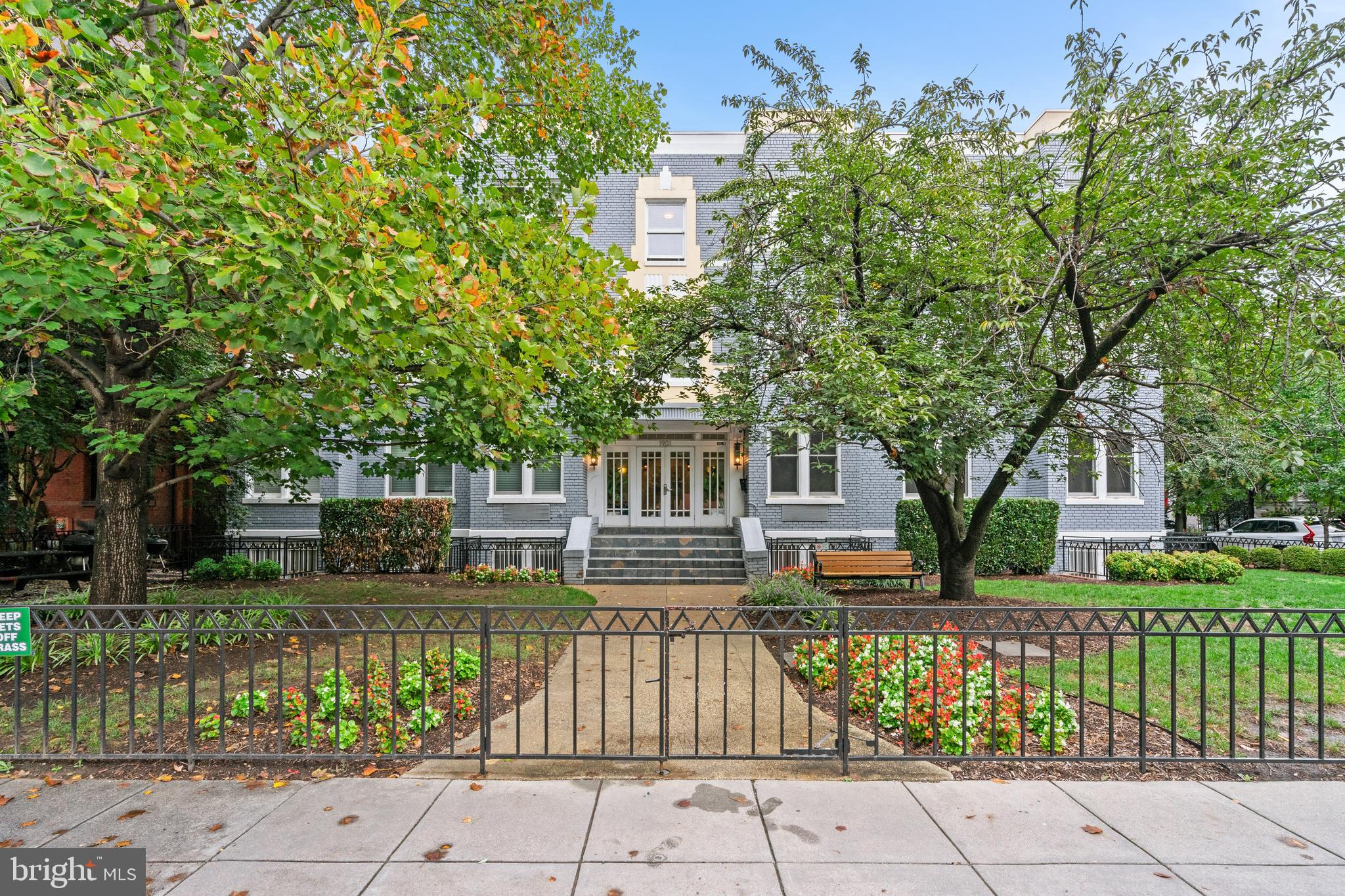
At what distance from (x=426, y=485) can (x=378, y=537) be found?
196 cm

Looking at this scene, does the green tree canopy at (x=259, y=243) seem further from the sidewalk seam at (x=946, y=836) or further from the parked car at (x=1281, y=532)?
the parked car at (x=1281, y=532)

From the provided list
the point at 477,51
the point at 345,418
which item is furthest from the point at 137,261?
the point at 477,51

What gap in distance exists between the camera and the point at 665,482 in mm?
16562

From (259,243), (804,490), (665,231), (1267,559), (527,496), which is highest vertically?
(665,231)

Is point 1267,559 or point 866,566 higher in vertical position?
point 866,566

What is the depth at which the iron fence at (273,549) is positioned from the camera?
48.9ft

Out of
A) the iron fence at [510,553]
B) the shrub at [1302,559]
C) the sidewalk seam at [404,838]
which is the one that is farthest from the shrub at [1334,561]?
the sidewalk seam at [404,838]

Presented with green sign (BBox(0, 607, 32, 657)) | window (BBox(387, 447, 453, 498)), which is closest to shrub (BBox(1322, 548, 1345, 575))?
window (BBox(387, 447, 453, 498))

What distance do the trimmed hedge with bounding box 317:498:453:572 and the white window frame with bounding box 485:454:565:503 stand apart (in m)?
1.59

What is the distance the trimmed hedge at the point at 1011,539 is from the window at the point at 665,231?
889 cm

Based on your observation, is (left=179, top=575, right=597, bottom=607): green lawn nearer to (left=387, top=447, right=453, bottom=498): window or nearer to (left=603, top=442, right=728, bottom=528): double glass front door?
(left=387, top=447, right=453, bottom=498): window

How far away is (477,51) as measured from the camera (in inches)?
323

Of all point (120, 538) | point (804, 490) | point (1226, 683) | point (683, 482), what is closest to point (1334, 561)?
point (804, 490)

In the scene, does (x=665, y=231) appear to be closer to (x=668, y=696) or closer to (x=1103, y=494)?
(x=1103, y=494)
